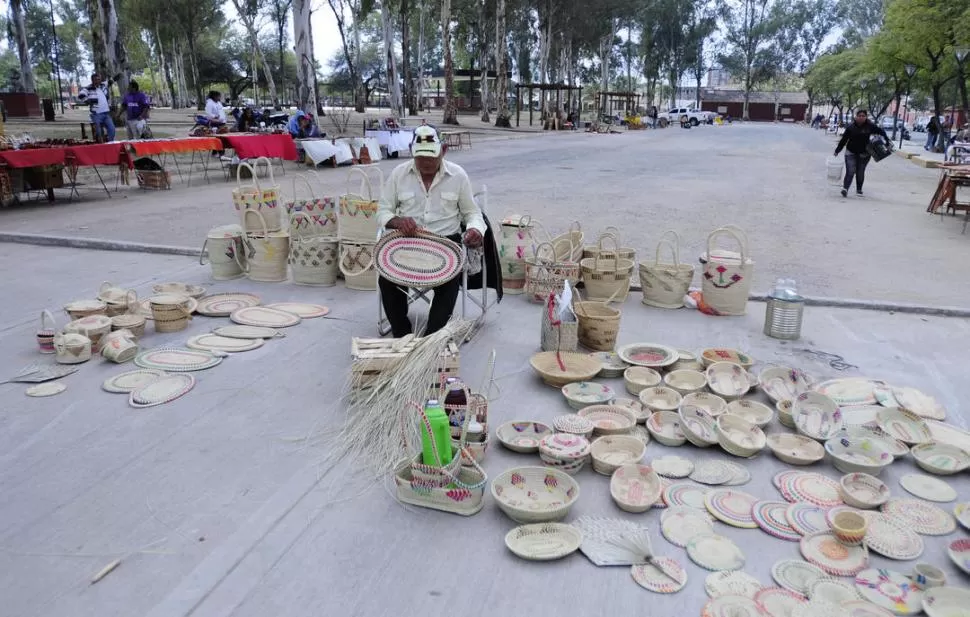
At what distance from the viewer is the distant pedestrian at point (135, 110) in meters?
13.7

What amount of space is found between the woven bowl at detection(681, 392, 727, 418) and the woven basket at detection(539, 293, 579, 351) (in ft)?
2.39

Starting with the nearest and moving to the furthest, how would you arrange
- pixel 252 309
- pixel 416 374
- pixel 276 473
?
pixel 276 473, pixel 416 374, pixel 252 309

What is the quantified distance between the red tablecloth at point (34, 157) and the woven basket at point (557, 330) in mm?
8162

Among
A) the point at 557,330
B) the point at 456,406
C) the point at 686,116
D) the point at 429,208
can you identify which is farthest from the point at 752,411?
the point at 686,116

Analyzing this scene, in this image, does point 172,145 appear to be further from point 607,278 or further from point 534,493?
point 534,493

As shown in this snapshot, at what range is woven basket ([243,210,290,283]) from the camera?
17.0 ft

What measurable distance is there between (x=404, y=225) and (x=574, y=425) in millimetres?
1503

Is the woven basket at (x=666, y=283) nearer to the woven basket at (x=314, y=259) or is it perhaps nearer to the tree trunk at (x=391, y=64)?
the woven basket at (x=314, y=259)

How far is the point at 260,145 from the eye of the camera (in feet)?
41.0

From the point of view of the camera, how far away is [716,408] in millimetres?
3201

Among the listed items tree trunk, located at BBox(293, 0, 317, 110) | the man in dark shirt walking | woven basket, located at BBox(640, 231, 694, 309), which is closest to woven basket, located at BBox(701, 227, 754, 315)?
woven basket, located at BBox(640, 231, 694, 309)

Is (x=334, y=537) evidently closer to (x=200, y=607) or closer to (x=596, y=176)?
(x=200, y=607)

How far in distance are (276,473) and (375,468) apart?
387mm

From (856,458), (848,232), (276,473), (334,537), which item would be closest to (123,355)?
(276,473)
